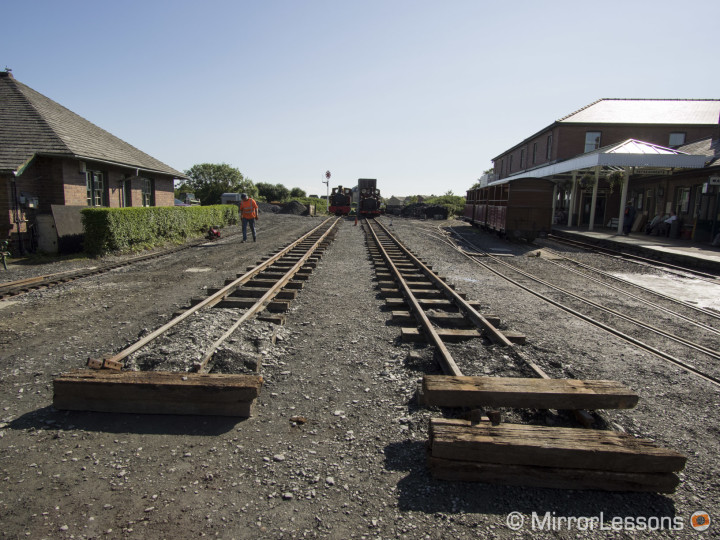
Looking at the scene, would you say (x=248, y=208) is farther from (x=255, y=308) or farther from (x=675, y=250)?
(x=675, y=250)

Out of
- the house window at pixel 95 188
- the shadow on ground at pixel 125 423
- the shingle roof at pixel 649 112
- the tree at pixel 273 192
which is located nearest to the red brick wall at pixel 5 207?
the house window at pixel 95 188

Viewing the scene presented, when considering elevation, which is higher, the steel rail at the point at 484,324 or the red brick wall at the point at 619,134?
the red brick wall at the point at 619,134

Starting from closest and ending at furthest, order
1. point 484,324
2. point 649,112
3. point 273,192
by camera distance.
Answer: point 484,324, point 649,112, point 273,192

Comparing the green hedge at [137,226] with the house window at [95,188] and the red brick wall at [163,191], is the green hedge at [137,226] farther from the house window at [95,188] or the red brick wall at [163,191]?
the red brick wall at [163,191]

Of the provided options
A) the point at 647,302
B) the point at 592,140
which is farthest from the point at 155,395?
the point at 592,140

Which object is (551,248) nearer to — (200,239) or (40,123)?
(200,239)

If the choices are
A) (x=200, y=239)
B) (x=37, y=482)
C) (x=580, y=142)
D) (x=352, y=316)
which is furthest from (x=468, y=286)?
(x=580, y=142)

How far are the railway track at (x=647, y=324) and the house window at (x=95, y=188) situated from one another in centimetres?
1435

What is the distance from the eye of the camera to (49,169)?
1407 cm

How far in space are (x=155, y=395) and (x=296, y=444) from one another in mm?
1301

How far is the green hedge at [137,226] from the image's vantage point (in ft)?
41.1

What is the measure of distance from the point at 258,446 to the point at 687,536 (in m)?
2.78

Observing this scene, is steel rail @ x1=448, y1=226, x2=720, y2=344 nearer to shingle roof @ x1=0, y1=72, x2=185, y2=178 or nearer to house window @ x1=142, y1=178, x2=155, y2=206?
shingle roof @ x1=0, y1=72, x2=185, y2=178

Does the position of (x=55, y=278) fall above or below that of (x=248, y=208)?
below
